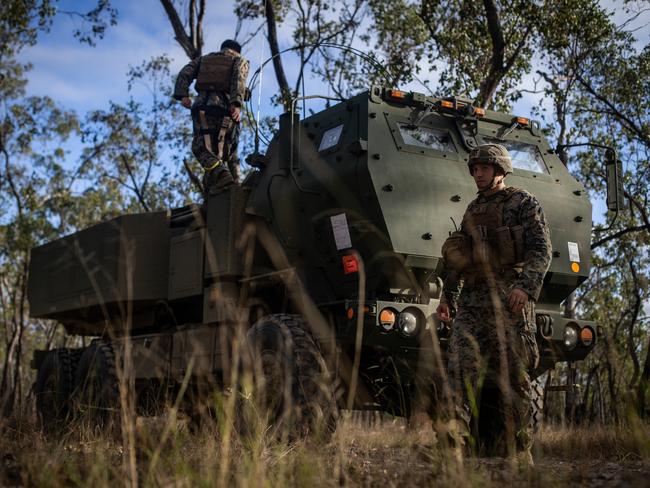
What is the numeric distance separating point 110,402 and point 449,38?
27.3 feet

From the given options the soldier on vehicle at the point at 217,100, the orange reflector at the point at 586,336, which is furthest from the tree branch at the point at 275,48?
the orange reflector at the point at 586,336

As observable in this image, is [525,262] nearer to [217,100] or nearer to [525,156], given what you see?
[525,156]

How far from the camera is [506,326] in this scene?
5.10 meters

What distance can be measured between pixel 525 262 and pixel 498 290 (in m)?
0.25

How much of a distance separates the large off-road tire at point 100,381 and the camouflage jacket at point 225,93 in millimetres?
2652

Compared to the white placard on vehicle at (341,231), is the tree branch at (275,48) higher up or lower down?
higher up

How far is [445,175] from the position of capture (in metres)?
6.57

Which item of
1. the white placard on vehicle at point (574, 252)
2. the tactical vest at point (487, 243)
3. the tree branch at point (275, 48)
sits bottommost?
the tactical vest at point (487, 243)

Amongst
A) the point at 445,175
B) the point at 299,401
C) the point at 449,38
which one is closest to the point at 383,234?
the point at 445,175

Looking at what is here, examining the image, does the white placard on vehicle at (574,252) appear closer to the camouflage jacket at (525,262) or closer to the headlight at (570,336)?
the headlight at (570,336)

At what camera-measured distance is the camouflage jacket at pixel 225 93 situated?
8875mm

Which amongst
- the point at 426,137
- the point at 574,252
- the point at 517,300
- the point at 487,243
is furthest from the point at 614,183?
the point at 517,300

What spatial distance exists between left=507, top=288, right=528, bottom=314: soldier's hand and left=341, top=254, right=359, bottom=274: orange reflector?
1.63 m

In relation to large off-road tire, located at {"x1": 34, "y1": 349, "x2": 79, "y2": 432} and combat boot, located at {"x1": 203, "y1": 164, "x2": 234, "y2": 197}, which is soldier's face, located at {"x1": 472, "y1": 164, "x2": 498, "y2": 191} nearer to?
combat boot, located at {"x1": 203, "y1": 164, "x2": 234, "y2": 197}
